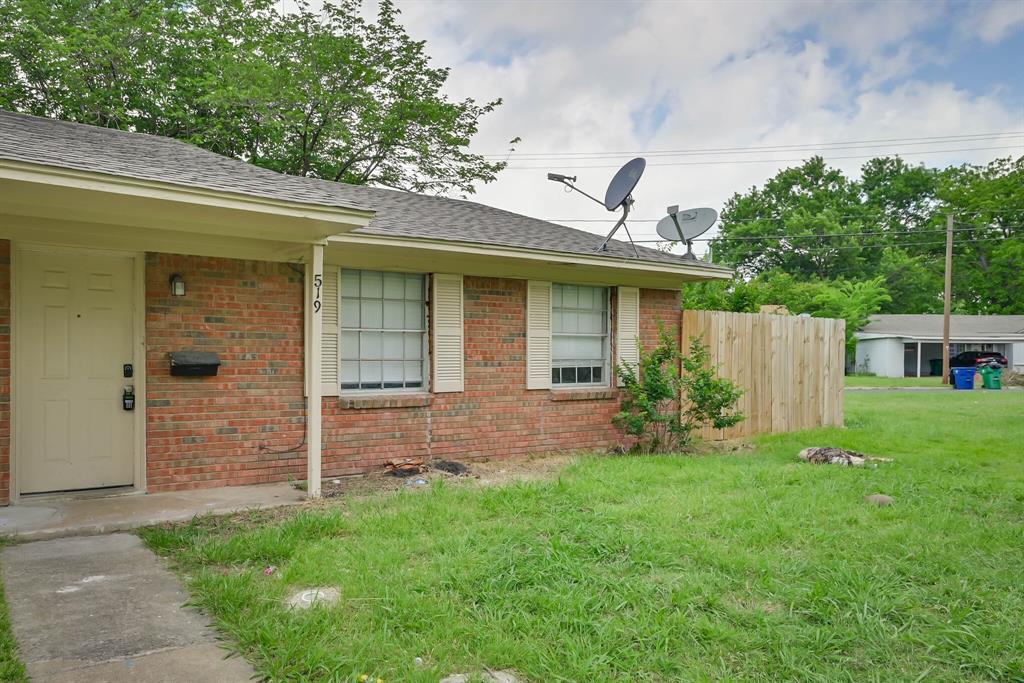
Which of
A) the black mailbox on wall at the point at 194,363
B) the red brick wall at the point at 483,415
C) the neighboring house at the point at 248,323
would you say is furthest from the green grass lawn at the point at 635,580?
the black mailbox on wall at the point at 194,363

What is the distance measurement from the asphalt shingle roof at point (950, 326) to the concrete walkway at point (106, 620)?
Answer: 3758 cm

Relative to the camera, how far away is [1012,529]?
5.09 meters

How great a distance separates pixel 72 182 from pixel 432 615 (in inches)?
154

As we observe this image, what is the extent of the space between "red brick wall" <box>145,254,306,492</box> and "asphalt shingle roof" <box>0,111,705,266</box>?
3.03 feet

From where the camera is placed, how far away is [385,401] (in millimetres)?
7656

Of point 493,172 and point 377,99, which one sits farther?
point 493,172

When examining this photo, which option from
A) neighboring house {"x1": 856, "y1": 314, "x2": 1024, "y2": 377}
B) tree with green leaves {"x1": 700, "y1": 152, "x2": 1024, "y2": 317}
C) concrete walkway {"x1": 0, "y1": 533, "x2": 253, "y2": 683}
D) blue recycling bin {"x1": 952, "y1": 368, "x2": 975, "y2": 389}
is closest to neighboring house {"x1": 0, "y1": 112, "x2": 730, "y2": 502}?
concrete walkway {"x1": 0, "y1": 533, "x2": 253, "y2": 683}

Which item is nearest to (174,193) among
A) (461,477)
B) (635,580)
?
(461,477)

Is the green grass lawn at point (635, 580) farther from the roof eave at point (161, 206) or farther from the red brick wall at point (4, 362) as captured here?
the roof eave at point (161, 206)

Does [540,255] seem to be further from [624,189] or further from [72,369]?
[72,369]

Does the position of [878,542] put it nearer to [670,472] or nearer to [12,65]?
[670,472]

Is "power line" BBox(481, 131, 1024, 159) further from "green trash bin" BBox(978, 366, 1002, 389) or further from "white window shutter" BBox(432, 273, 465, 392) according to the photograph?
"white window shutter" BBox(432, 273, 465, 392)

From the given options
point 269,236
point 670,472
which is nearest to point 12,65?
point 269,236

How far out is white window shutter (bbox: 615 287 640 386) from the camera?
31.6 feet
